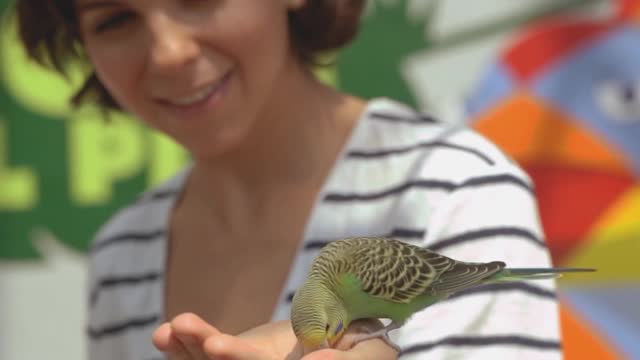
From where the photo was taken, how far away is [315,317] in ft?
1.41

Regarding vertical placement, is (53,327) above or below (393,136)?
below

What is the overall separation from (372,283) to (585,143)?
1227 millimetres

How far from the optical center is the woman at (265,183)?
2.47ft

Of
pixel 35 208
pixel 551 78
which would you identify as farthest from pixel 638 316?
pixel 35 208

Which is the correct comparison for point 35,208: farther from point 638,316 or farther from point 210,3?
point 210,3

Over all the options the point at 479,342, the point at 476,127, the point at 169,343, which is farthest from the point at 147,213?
the point at 476,127

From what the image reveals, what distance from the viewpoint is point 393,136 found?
0.86m

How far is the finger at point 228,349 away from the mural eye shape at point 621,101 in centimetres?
126

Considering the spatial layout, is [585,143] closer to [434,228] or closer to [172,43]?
[434,228]

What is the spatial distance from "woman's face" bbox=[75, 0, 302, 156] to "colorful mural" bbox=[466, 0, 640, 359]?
90 centimetres

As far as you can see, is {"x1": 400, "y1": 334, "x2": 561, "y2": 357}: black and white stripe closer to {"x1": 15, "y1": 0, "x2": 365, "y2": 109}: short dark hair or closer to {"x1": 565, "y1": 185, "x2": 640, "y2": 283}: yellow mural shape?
{"x1": 15, "y1": 0, "x2": 365, "y2": 109}: short dark hair

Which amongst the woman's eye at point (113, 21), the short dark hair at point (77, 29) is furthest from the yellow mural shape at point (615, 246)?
the woman's eye at point (113, 21)

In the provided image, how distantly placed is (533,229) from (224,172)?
30 cm

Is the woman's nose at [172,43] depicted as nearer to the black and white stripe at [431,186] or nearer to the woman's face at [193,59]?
the woman's face at [193,59]
